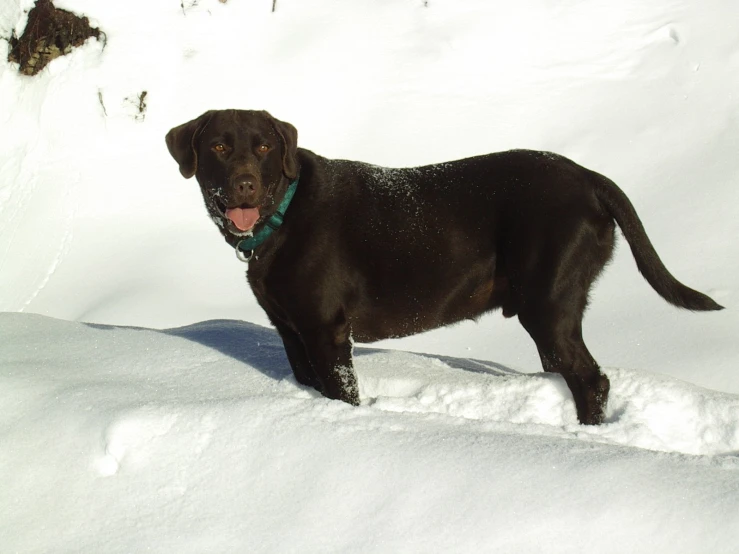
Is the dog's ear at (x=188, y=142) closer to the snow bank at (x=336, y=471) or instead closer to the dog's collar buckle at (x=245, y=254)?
the dog's collar buckle at (x=245, y=254)

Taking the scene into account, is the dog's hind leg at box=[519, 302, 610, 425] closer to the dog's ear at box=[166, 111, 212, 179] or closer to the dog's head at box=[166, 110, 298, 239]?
the dog's head at box=[166, 110, 298, 239]

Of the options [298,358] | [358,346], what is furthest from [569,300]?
[358,346]

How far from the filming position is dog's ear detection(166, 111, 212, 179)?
340cm

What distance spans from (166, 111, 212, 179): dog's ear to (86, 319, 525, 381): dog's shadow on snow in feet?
3.00

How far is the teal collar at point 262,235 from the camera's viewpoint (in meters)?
3.31

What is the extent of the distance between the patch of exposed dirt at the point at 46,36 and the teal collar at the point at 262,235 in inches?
276

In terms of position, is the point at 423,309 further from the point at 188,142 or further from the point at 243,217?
the point at 188,142

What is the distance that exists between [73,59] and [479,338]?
6.22 m

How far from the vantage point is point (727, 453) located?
10.3 feet

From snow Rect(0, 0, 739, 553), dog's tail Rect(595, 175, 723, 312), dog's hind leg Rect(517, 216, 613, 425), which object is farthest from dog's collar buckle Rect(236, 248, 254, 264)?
dog's tail Rect(595, 175, 723, 312)

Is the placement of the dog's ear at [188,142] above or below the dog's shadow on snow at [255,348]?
above

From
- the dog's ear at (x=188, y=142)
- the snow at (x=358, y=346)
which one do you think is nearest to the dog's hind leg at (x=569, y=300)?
the snow at (x=358, y=346)

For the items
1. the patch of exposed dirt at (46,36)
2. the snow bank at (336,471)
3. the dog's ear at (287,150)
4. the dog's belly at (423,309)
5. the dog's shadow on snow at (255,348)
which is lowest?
the dog's shadow on snow at (255,348)

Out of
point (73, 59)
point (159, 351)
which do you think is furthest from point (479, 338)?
point (73, 59)
